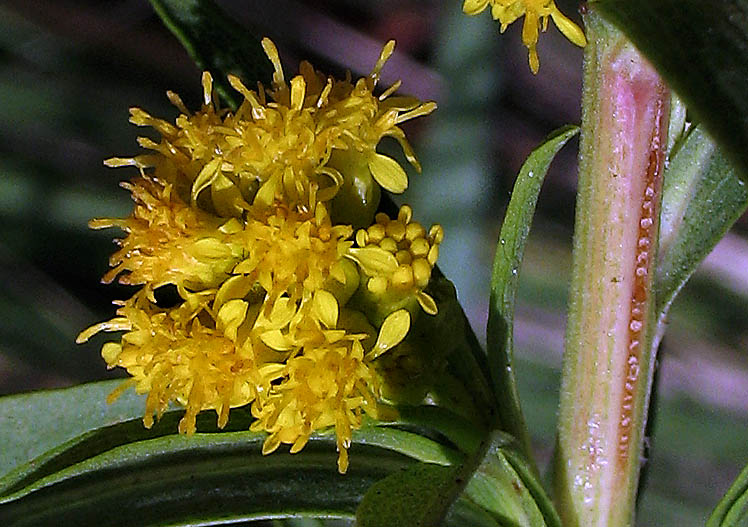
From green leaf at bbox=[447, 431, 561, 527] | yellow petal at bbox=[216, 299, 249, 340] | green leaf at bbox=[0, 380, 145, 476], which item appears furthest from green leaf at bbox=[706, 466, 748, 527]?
green leaf at bbox=[0, 380, 145, 476]

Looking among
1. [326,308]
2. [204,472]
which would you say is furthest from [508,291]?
[204,472]

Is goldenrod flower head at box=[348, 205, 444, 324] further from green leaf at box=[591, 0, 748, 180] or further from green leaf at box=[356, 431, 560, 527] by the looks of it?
green leaf at box=[591, 0, 748, 180]

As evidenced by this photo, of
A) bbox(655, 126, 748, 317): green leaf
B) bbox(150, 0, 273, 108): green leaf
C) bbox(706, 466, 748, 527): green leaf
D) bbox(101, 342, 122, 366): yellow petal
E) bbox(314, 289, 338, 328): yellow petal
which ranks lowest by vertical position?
bbox(101, 342, 122, 366): yellow petal

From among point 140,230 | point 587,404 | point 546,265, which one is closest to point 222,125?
point 140,230

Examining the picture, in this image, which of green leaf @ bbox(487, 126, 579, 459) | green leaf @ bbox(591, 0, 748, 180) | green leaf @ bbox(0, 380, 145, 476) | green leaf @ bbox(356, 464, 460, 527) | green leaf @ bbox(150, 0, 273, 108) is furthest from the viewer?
green leaf @ bbox(150, 0, 273, 108)

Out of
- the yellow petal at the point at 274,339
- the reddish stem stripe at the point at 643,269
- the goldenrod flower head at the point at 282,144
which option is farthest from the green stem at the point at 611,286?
the yellow petal at the point at 274,339

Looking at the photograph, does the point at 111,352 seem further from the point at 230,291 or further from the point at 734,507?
the point at 734,507
